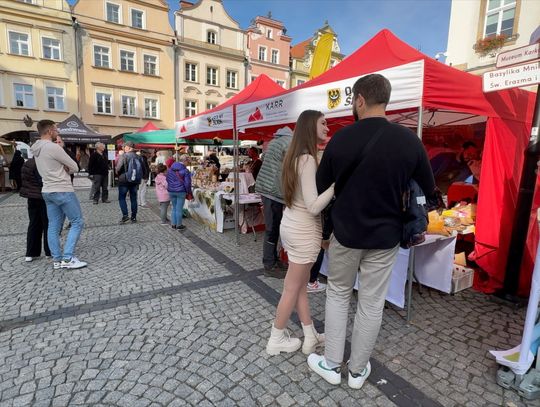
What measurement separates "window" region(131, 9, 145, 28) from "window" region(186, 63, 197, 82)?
4.00 m

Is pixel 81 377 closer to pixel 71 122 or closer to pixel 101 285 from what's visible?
pixel 101 285

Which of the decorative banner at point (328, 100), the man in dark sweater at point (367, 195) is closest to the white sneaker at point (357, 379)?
the man in dark sweater at point (367, 195)

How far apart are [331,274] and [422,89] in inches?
71.4

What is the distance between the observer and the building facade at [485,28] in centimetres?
878

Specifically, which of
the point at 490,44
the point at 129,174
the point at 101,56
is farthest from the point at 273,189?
the point at 101,56

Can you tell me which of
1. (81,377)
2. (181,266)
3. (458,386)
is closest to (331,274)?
(458,386)

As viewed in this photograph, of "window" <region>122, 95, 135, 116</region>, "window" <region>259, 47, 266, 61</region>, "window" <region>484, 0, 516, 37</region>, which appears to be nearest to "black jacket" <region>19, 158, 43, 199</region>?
"window" <region>484, 0, 516, 37</region>

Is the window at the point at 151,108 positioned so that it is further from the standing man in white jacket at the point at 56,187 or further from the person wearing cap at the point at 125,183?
the standing man in white jacket at the point at 56,187

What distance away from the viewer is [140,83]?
2286 cm

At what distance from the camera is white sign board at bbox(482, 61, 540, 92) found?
266cm

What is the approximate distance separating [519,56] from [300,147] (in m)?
2.25

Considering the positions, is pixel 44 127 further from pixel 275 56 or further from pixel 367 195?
pixel 275 56

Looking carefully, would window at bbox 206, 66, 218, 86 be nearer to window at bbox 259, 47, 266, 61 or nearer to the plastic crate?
window at bbox 259, 47, 266, 61

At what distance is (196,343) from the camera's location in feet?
8.25
